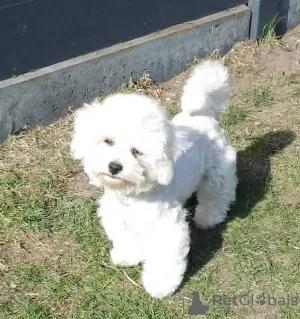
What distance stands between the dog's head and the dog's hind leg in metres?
0.80

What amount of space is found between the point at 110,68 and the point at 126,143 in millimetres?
2396

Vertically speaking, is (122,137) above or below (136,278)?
above

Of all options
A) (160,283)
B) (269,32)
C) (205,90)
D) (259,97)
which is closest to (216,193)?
(205,90)

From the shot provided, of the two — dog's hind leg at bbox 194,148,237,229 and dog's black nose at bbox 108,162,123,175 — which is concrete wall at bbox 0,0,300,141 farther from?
dog's black nose at bbox 108,162,123,175

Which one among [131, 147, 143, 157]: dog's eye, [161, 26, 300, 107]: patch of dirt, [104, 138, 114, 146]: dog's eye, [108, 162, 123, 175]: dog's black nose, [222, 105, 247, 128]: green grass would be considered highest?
[104, 138, 114, 146]: dog's eye

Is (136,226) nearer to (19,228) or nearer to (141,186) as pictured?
(141,186)

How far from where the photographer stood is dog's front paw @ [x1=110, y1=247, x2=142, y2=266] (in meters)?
3.59

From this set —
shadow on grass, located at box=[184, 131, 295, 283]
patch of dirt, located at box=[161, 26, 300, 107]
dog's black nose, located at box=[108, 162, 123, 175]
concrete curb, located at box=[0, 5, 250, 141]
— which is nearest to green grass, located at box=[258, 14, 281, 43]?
patch of dirt, located at box=[161, 26, 300, 107]

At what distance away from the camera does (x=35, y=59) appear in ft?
15.6

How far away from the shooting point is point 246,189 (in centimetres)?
426

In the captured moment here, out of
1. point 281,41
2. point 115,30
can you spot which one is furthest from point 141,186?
point 281,41

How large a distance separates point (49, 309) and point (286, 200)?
171 centimetres

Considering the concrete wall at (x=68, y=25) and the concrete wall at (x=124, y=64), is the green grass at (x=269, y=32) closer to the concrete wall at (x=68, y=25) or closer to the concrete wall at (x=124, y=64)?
the concrete wall at (x=124, y=64)

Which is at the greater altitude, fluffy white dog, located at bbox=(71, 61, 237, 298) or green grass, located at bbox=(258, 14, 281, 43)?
fluffy white dog, located at bbox=(71, 61, 237, 298)
